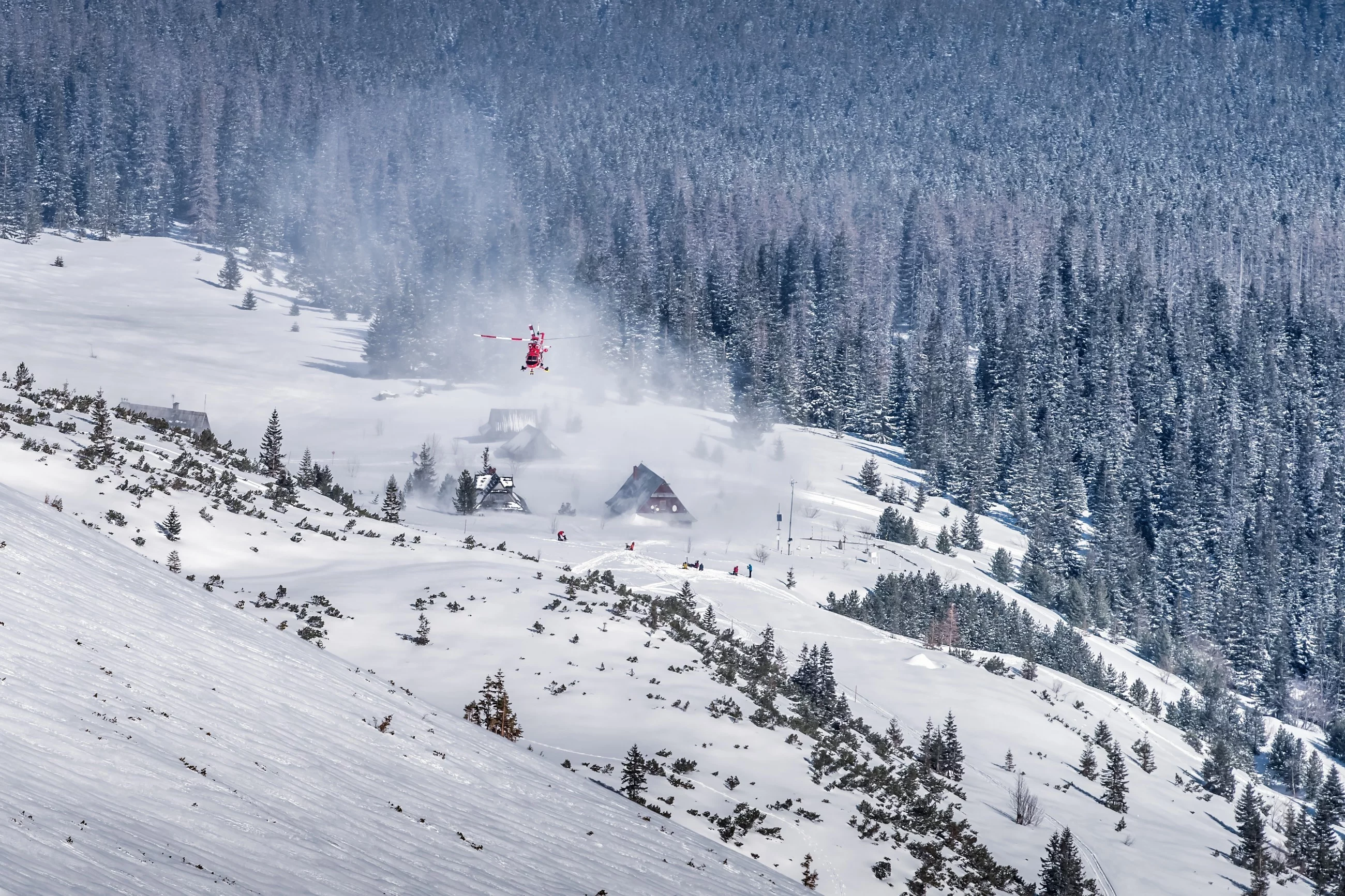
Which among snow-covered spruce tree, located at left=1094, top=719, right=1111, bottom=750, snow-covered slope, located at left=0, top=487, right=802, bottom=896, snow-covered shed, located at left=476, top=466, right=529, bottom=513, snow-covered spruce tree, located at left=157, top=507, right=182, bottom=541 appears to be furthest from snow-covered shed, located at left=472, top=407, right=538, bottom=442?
snow-covered slope, located at left=0, top=487, right=802, bottom=896

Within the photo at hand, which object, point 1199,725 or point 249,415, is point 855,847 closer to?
point 1199,725

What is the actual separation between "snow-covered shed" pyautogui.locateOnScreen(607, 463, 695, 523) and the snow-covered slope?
2199 inches

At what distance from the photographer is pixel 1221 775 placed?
142ft

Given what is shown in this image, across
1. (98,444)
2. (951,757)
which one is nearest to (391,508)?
(98,444)

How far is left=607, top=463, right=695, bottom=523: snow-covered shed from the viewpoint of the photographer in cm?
7606

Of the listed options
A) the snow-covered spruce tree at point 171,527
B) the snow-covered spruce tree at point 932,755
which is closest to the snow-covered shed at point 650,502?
the snow-covered spruce tree at point 932,755

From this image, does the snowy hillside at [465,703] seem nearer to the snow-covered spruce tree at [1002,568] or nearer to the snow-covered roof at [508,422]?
the snow-covered spruce tree at [1002,568]

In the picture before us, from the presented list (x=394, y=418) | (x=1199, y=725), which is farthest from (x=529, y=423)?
(x=1199, y=725)

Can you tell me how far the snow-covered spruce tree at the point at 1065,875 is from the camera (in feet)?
80.7

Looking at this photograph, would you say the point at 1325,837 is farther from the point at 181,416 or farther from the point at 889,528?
the point at 181,416

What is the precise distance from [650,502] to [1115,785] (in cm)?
4330

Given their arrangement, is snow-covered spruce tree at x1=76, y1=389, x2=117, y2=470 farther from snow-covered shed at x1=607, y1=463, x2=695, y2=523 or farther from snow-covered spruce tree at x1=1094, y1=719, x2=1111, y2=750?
Result: snow-covered shed at x1=607, y1=463, x2=695, y2=523

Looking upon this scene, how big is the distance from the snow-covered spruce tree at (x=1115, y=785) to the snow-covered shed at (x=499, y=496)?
138 feet

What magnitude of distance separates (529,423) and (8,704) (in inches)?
3161
